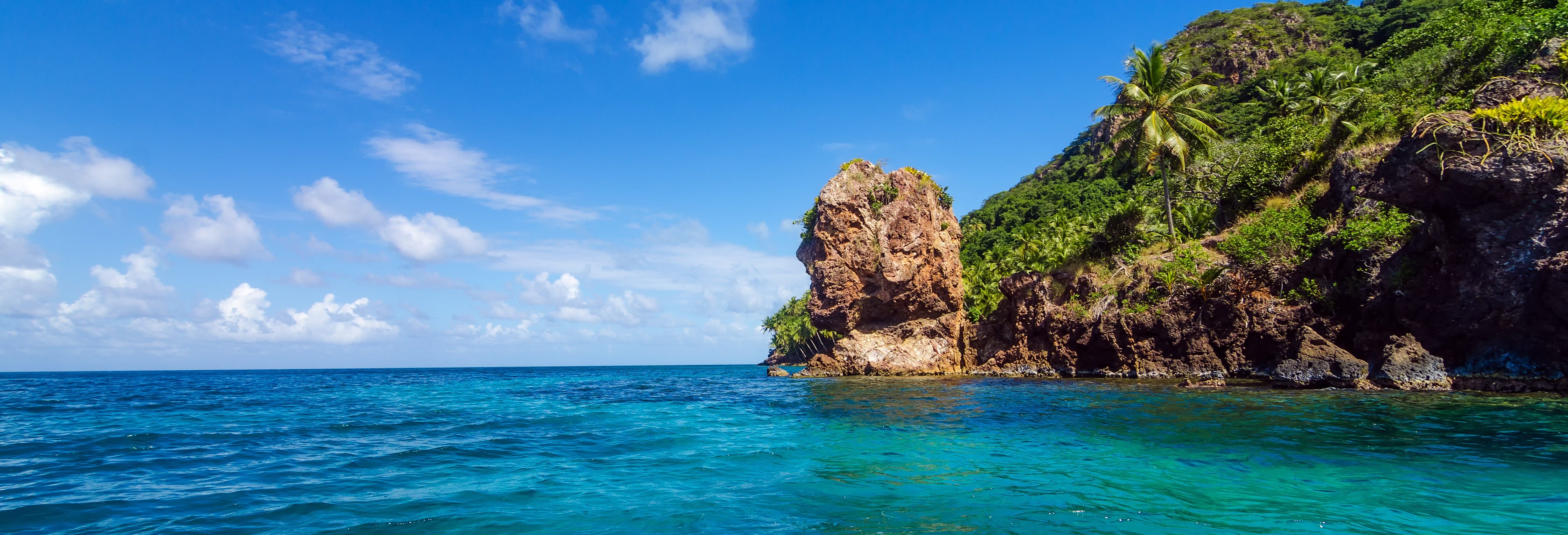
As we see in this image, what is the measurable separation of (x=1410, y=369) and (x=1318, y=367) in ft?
8.12

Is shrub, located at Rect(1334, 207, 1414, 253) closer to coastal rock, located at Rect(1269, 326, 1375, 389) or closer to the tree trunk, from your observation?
coastal rock, located at Rect(1269, 326, 1375, 389)

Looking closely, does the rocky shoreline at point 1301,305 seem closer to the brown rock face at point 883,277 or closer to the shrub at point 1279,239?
the brown rock face at point 883,277

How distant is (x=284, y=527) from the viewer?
254 inches

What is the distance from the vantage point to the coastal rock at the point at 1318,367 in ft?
60.8

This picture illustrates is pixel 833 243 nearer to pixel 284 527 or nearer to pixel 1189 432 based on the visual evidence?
pixel 1189 432

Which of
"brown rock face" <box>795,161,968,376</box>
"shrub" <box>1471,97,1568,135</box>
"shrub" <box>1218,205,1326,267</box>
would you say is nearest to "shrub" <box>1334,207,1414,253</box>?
"shrub" <box>1218,205,1326,267</box>

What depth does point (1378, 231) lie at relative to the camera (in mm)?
18531

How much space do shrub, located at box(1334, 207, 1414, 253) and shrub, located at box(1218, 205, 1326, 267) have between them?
6.02 feet

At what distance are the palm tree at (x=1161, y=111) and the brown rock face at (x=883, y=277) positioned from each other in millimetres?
10049

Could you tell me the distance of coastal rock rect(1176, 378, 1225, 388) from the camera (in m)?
19.7

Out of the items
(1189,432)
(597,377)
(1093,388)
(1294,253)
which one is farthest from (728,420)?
(597,377)

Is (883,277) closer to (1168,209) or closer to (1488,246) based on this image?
(1168,209)

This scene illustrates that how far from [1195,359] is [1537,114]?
12597 millimetres

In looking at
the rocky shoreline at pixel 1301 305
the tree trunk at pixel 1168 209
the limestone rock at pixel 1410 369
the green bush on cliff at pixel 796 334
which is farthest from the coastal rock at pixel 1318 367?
the green bush on cliff at pixel 796 334
